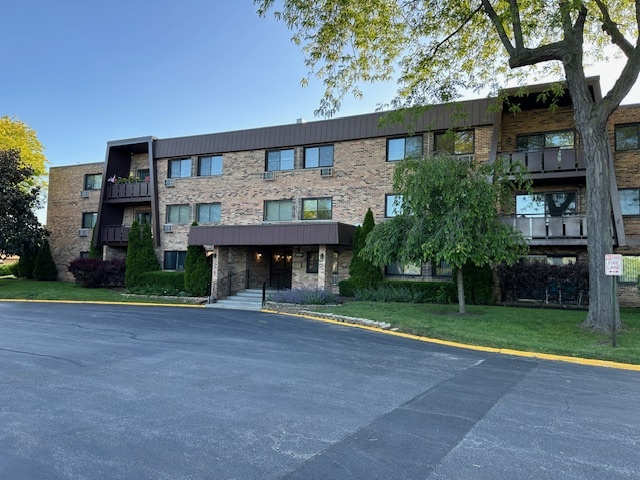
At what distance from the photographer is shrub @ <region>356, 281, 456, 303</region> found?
17.0 metres

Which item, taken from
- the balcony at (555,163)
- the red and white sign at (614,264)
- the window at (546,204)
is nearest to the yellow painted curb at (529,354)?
the red and white sign at (614,264)

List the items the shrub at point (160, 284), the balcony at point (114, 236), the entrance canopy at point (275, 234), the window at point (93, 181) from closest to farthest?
the entrance canopy at point (275, 234) < the shrub at point (160, 284) < the balcony at point (114, 236) < the window at point (93, 181)

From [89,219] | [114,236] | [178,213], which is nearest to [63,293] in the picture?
[114,236]

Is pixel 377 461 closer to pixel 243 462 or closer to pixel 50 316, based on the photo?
pixel 243 462

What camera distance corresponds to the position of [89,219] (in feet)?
90.1

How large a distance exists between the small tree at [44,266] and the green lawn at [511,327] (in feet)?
63.3

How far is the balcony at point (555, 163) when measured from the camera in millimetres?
16125

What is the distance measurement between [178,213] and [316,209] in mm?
8100

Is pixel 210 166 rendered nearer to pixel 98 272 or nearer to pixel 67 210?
pixel 98 272

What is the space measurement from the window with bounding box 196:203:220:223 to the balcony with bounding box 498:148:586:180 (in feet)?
46.2

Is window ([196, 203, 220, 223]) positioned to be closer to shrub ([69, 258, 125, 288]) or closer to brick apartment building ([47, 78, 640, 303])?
brick apartment building ([47, 78, 640, 303])

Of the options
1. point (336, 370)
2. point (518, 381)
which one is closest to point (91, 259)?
point (336, 370)

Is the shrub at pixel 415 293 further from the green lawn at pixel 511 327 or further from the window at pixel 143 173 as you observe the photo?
the window at pixel 143 173

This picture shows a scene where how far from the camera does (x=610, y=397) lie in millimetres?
6047
